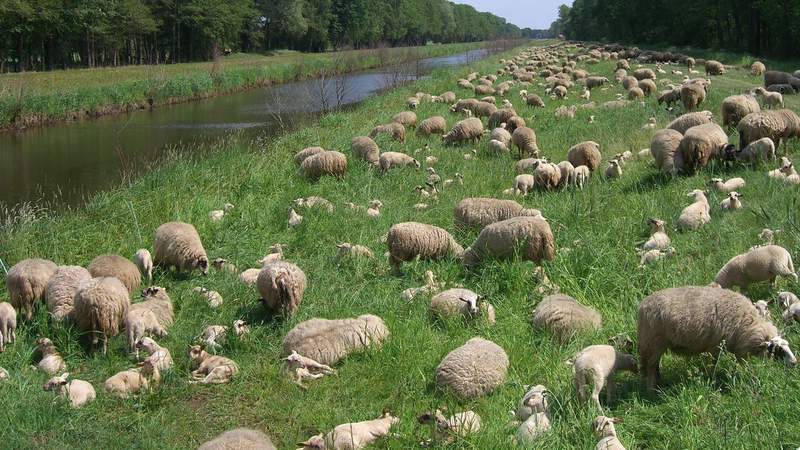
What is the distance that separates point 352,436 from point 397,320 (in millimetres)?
2025

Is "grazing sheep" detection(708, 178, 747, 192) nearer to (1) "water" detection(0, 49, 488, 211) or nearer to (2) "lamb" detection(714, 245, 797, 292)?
(2) "lamb" detection(714, 245, 797, 292)

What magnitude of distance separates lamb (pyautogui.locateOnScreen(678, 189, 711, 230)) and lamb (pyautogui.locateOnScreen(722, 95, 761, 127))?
517 cm

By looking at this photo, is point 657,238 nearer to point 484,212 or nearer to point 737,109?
point 484,212

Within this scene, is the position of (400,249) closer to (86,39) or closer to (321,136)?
(321,136)

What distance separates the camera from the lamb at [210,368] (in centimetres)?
592

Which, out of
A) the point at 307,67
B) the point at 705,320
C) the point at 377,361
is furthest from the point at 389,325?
the point at 307,67

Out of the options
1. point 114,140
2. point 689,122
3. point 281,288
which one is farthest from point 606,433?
point 114,140

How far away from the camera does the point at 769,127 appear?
10828mm

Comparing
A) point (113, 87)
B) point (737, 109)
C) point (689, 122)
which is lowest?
point (113, 87)

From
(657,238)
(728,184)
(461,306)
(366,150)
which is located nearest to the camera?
(461,306)

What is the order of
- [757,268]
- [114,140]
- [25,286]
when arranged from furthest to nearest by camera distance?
1. [114,140]
2. [25,286]
3. [757,268]

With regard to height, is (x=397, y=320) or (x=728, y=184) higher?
(x=728, y=184)

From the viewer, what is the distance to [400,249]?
323 inches

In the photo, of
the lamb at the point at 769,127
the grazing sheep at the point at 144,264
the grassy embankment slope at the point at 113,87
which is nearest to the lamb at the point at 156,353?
the grazing sheep at the point at 144,264
